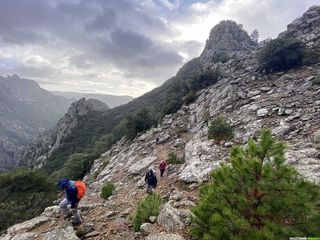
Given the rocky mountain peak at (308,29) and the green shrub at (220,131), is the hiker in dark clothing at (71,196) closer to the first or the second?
the green shrub at (220,131)

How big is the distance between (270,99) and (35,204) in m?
21.5

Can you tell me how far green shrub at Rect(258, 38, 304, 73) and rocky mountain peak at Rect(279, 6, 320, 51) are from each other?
2873 millimetres

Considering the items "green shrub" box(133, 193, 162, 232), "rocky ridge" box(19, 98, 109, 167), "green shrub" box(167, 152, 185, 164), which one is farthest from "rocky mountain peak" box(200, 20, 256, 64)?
"green shrub" box(133, 193, 162, 232)

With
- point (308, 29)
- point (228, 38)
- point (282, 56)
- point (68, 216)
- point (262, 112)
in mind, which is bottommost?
point (68, 216)

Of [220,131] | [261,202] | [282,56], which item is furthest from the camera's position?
[282,56]

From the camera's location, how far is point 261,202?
5.69 metres

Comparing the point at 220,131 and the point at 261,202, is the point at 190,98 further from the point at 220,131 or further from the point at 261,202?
the point at 261,202

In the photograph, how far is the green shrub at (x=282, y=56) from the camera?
31.8m

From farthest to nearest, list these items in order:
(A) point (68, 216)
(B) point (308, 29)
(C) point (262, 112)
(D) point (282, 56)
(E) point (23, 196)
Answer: (B) point (308, 29) < (D) point (282, 56) < (E) point (23, 196) < (C) point (262, 112) < (A) point (68, 216)

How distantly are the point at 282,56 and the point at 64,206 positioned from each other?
31691mm

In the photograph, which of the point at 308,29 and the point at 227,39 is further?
the point at 227,39

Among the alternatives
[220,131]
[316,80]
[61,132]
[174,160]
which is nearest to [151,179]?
[174,160]

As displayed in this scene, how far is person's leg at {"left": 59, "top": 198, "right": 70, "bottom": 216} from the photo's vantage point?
923cm

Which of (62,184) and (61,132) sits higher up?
(62,184)
